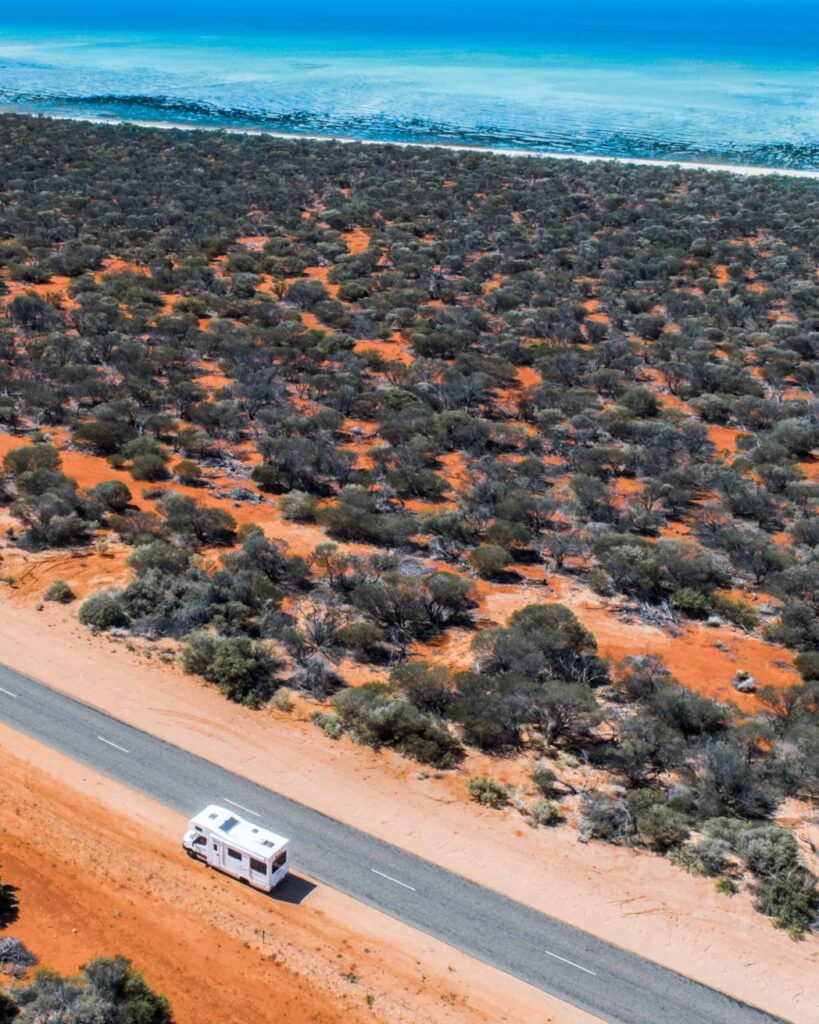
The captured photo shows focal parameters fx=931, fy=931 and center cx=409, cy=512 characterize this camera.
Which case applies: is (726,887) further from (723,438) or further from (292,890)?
(723,438)

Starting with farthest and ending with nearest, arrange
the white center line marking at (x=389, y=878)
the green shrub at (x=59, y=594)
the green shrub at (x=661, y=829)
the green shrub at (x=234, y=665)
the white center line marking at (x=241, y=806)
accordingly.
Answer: the green shrub at (x=59, y=594) < the green shrub at (x=234, y=665) < the white center line marking at (x=241, y=806) < the green shrub at (x=661, y=829) < the white center line marking at (x=389, y=878)

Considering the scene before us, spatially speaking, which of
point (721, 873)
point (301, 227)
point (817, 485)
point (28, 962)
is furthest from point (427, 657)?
point (301, 227)

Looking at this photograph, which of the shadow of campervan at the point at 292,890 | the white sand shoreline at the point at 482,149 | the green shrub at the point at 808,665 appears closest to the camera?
the shadow of campervan at the point at 292,890

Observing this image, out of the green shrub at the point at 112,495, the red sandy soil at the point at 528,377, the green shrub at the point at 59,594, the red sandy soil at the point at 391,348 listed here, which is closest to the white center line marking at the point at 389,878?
the green shrub at the point at 59,594

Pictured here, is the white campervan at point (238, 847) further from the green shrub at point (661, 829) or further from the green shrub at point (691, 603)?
the green shrub at point (691, 603)

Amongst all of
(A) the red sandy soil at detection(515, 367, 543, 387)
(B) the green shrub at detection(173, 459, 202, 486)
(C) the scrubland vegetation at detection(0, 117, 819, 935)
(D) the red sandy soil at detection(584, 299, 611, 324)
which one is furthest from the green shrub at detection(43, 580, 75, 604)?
(D) the red sandy soil at detection(584, 299, 611, 324)

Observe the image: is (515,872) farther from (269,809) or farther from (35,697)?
(35,697)

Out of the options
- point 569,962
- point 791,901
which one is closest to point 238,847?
point 569,962
